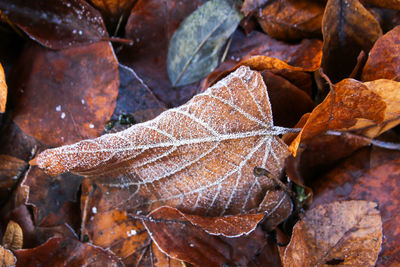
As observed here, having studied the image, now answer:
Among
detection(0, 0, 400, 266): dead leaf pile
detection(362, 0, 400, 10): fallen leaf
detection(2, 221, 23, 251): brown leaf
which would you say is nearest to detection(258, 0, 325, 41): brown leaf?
detection(0, 0, 400, 266): dead leaf pile

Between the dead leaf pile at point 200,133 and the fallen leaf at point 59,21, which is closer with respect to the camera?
the dead leaf pile at point 200,133

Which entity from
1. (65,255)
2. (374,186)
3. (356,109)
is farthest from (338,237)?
(65,255)

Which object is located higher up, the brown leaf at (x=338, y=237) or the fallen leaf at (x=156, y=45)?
the fallen leaf at (x=156, y=45)

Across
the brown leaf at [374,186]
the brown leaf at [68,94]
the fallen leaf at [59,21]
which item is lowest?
the brown leaf at [374,186]

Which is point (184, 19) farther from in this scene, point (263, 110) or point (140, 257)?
point (140, 257)

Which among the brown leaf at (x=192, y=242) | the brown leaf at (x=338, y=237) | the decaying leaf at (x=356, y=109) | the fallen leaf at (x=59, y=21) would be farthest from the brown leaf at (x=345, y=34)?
the fallen leaf at (x=59, y=21)

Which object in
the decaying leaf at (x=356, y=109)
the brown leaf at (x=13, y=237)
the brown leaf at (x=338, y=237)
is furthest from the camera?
the brown leaf at (x=13, y=237)

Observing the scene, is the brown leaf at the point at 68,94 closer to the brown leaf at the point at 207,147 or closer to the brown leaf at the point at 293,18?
the brown leaf at the point at 207,147
